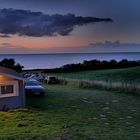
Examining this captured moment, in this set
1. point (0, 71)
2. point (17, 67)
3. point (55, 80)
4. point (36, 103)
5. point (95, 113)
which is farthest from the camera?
point (17, 67)

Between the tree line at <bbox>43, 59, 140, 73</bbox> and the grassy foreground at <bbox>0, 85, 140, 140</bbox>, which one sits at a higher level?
the tree line at <bbox>43, 59, 140, 73</bbox>

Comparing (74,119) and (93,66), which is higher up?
(93,66)

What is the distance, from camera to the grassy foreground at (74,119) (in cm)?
1522

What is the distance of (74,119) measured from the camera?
20422 millimetres

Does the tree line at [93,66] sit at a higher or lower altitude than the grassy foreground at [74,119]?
higher

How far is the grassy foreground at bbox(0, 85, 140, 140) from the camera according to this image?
599 inches

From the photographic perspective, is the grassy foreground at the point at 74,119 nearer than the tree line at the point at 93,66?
Yes

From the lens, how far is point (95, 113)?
23203mm

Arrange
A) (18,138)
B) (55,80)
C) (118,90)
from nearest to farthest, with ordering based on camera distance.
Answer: (18,138), (118,90), (55,80)

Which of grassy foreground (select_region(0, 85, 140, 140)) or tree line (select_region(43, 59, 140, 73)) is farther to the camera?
tree line (select_region(43, 59, 140, 73))

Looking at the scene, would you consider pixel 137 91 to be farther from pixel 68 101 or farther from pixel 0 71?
pixel 0 71

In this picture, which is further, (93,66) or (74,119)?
(93,66)

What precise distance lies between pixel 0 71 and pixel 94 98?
9.17m

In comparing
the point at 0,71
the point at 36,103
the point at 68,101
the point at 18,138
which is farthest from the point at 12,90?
the point at 18,138
